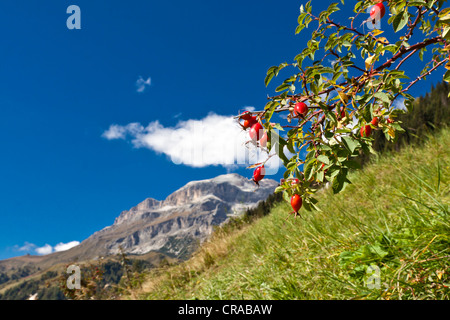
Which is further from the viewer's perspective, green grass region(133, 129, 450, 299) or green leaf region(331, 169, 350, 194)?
green grass region(133, 129, 450, 299)

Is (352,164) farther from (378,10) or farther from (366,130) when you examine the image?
(378,10)

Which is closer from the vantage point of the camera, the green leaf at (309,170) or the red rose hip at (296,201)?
the green leaf at (309,170)

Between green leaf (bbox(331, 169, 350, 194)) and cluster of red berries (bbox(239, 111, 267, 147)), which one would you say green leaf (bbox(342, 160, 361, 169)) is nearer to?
green leaf (bbox(331, 169, 350, 194))

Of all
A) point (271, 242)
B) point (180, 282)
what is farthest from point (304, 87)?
point (180, 282)

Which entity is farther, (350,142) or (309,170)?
(309,170)

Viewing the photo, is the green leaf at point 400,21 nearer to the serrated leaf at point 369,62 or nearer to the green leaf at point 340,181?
the serrated leaf at point 369,62

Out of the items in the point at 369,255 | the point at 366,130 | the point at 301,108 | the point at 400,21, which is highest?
the point at 400,21

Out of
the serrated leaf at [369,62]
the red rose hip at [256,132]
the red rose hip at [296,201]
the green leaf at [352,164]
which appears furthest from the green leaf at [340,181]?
the serrated leaf at [369,62]

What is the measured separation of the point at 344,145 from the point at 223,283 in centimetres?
341

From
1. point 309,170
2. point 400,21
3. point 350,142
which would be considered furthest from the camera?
point 400,21

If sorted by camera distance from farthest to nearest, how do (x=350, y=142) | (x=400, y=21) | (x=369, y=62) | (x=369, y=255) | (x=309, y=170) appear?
(x=369, y=255) → (x=369, y=62) → (x=400, y=21) → (x=309, y=170) → (x=350, y=142)

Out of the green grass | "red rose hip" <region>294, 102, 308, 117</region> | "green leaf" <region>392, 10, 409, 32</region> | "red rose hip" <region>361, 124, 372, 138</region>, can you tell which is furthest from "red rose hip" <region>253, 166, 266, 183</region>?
the green grass

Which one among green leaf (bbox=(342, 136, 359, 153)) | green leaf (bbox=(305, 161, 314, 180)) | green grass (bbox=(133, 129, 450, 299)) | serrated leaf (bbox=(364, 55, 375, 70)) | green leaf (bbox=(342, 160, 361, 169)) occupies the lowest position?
green grass (bbox=(133, 129, 450, 299))

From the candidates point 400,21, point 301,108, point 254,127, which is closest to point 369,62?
point 400,21
